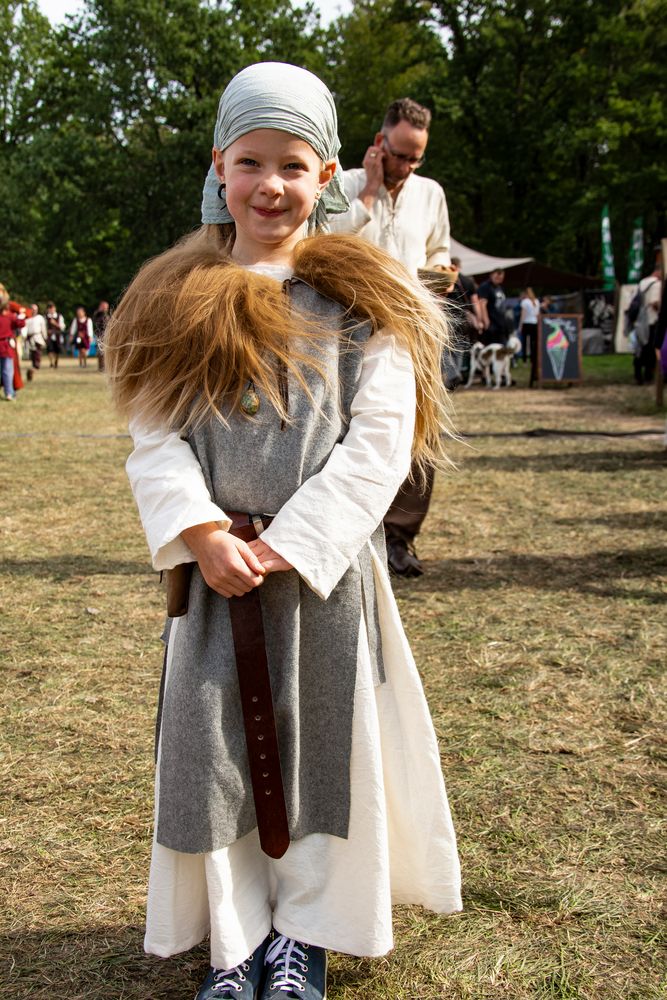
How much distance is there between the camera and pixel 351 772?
177cm

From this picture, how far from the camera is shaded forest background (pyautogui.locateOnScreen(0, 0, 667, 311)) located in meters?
31.8

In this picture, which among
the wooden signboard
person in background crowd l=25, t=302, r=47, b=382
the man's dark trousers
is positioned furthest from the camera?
person in background crowd l=25, t=302, r=47, b=382

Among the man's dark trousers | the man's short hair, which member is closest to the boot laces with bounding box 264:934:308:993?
the man's dark trousers

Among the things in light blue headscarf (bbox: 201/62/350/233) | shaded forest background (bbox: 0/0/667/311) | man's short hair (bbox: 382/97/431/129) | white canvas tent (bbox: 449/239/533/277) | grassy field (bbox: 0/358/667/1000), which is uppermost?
shaded forest background (bbox: 0/0/667/311)

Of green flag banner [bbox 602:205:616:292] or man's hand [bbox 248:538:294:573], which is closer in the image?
man's hand [bbox 248:538:294:573]

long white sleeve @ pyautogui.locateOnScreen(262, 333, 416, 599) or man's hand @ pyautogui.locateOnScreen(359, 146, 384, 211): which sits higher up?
man's hand @ pyautogui.locateOnScreen(359, 146, 384, 211)

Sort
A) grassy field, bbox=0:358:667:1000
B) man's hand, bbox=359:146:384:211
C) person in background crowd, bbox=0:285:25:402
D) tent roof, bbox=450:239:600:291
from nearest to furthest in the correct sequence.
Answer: grassy field, bbox=0:358:667:1000
man's hand, bbox=359:146:384:211
person in background crowd, bbox=0:285:25:402
tent roof, bbox=450:239:600:291

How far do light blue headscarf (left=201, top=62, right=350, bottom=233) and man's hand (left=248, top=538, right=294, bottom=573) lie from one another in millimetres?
743

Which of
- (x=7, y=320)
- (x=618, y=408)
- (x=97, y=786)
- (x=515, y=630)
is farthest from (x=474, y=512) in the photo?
(x=7, y=320)

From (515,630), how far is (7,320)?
40.8 feet

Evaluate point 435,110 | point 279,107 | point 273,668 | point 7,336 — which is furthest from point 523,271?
point 273,668

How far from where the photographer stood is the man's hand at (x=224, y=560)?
5.34 feet

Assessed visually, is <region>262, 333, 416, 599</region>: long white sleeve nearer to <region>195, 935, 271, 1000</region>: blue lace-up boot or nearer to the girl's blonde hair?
the girl's blonde hair

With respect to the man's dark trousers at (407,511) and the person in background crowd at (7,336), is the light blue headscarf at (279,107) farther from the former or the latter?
the person in background crowd at (7,336)
